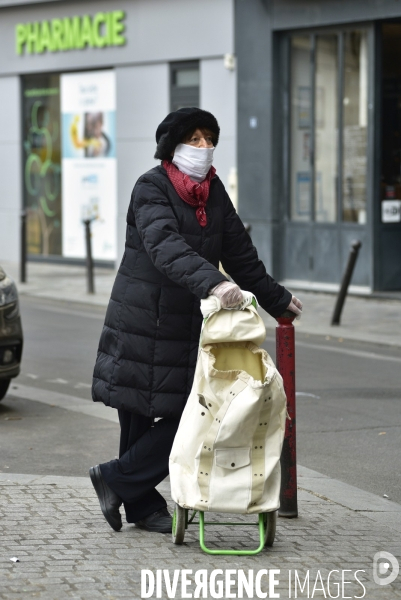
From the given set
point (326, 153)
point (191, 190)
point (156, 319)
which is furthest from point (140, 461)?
point (326, 153)

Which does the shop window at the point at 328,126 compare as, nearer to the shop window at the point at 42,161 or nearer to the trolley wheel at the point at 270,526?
the shop window at the point at 42,161

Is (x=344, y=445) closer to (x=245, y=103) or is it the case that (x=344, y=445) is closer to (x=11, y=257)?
(x=245, y=103)

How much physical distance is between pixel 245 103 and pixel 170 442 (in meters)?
13.3

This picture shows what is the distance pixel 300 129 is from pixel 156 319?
42.1 feet

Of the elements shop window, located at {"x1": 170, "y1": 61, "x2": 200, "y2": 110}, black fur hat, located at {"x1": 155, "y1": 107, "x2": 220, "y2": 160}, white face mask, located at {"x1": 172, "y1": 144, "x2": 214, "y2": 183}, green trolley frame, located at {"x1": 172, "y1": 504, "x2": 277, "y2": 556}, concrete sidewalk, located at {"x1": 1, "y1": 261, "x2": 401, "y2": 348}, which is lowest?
concrete sidewalk, located at {"x1": 1, "y1": 261, "x2": 401, "y2": 348}

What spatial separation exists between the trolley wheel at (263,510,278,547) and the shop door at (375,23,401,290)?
11.6 m

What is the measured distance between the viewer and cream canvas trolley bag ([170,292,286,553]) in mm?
4488

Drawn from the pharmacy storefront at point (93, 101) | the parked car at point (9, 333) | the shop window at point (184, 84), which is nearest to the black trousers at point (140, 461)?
the parked car at point (9, 333)

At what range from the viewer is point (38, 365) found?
10266 millimetres

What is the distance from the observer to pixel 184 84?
61.7ft

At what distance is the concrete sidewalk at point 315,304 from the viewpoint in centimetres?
1270

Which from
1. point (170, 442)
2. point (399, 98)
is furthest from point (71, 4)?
point (170, 442)

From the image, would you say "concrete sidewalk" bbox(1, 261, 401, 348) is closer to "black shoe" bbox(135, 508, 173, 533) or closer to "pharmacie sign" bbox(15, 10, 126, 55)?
"pharmacie sign" bbox(15, 10, 126, 55)

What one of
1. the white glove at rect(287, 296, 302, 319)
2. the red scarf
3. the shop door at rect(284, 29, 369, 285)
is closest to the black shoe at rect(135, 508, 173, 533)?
the white glove at rect(287, 296, 302, 319)
